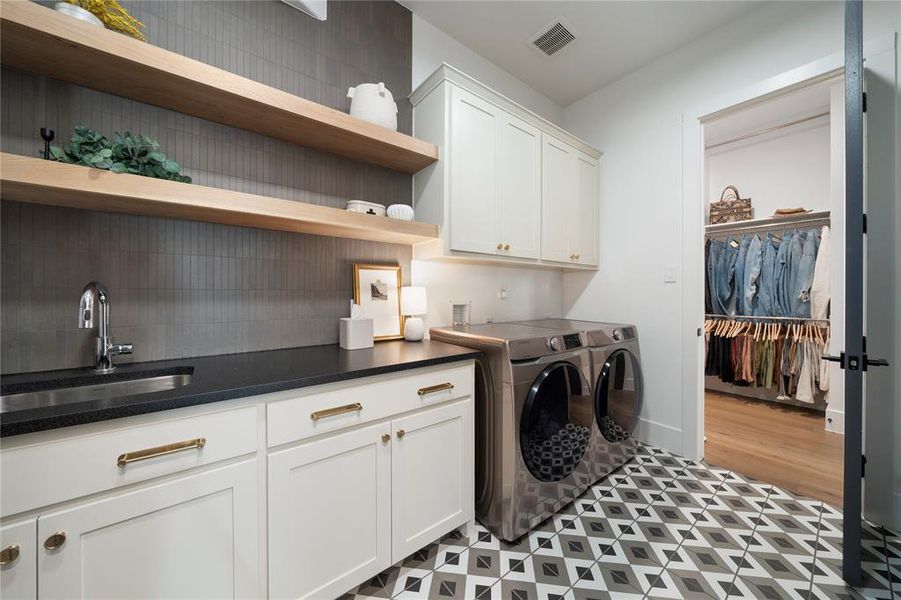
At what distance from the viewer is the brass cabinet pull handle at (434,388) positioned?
138cm

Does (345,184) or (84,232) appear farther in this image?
(345,184)

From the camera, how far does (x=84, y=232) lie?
1227 mm

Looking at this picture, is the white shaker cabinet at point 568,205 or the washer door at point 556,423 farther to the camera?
the white shaker cabinet at point 568,205

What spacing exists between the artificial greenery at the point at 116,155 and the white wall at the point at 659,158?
2822 mm

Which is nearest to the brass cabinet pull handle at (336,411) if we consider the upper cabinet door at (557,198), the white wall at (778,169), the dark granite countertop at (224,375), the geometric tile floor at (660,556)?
the dark granite countertop at (224,375)

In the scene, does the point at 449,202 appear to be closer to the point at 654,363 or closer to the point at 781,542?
the point at 654,363

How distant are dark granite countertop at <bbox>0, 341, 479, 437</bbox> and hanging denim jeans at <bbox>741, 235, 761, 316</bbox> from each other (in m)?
3.73

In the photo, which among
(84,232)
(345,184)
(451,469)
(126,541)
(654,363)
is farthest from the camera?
(654,363)

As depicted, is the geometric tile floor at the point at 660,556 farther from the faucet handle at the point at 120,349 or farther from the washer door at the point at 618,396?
the faucet handle at the point at 120,349

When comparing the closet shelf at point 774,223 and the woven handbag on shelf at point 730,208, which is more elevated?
the woven handbag on shelf at point 730,208

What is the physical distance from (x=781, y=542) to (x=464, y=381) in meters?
1.65

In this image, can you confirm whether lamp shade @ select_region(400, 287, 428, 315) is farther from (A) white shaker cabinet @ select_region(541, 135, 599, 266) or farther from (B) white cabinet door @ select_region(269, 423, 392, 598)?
(A) white shaker cabinet @ select_region(541, 135, 599, 266)

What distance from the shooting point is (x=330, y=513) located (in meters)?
1.16

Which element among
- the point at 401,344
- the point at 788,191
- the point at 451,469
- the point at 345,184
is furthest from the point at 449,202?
the point at 788,191
